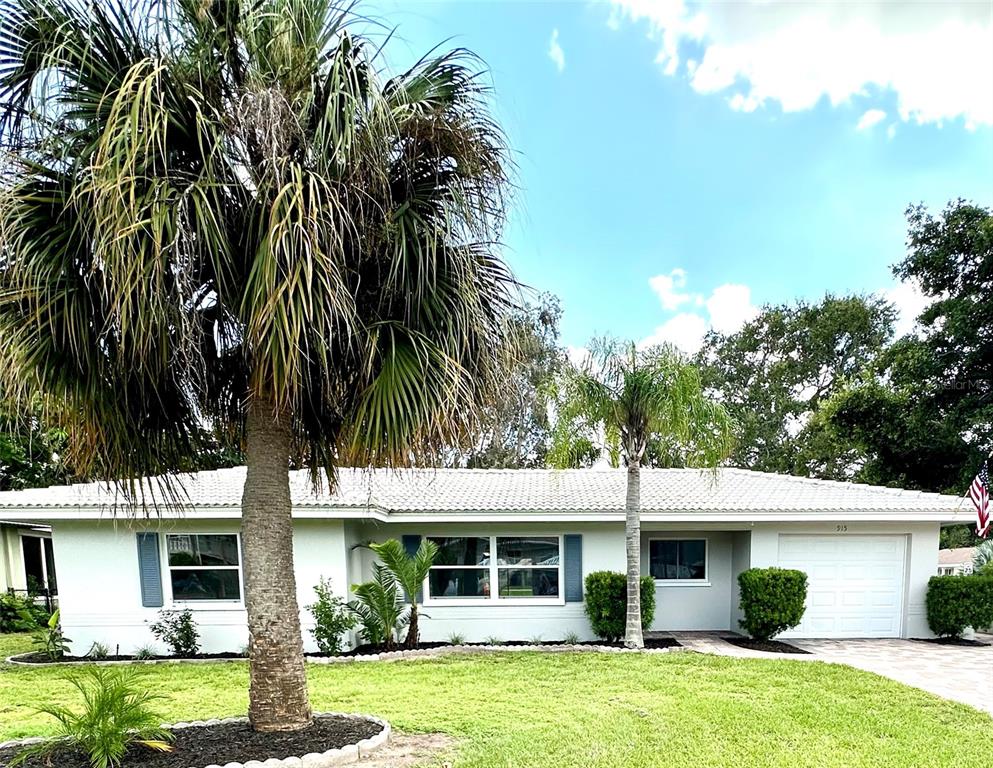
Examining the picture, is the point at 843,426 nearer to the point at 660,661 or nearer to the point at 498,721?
the point at 660,661

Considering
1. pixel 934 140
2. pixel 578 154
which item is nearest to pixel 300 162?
pixel 578 154

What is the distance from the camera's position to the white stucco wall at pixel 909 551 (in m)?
11.4

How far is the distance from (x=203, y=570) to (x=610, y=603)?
7.60 metres

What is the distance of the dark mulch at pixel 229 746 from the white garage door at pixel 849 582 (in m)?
9.68

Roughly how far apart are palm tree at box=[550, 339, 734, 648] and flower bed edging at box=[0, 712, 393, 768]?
5175mm

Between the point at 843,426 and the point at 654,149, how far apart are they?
976cm

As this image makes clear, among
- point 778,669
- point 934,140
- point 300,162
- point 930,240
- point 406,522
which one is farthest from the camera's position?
point 930,240

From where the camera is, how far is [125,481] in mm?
5027

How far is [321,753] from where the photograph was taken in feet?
14.9

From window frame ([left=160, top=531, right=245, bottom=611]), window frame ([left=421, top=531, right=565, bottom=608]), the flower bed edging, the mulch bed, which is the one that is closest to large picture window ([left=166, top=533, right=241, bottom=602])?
window frame ([left=160, top=531, right=245, bottom=611])

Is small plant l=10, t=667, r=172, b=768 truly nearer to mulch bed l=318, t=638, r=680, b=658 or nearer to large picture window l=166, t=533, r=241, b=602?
mulch bed l=318, t=638, r=680, b=658

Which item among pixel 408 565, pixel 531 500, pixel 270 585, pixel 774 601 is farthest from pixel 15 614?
pixel 774 601

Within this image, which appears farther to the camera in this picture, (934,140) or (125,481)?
(934,140)

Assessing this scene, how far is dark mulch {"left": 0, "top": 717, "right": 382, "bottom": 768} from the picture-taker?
4402 millimetres
